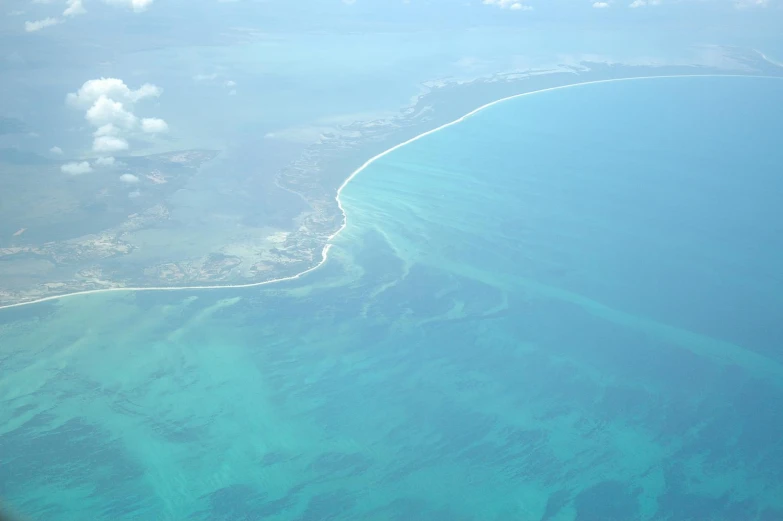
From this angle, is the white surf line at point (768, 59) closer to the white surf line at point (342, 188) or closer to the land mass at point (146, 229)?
the white surf line at point (342, 188)

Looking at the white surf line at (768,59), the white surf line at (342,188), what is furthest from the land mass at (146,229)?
the white surf line at (768,59)

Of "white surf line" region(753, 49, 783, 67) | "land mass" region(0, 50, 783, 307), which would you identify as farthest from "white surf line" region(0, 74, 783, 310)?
"white surf line" region(753, 49, 783, 67)

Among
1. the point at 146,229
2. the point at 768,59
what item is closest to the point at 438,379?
the point at 146,229

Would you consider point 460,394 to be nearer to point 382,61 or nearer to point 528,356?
point 528,356

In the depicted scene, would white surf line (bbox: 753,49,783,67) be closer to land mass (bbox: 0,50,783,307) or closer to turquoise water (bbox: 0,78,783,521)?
turquoise water (bbox: 0,78,783,521)

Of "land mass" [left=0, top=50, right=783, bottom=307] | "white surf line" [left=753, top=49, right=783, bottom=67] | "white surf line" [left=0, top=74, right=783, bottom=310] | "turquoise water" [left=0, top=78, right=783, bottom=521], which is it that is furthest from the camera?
"white surf line" [left=753, top=49, right=783, bottom=67]

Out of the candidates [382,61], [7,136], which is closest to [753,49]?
[382,61]

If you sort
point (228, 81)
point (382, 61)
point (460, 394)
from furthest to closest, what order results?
point (382, 61), point (228, 81), point (460, 394)

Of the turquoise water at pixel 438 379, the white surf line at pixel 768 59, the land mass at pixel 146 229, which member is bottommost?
the turquoise water at pixel 438 379
